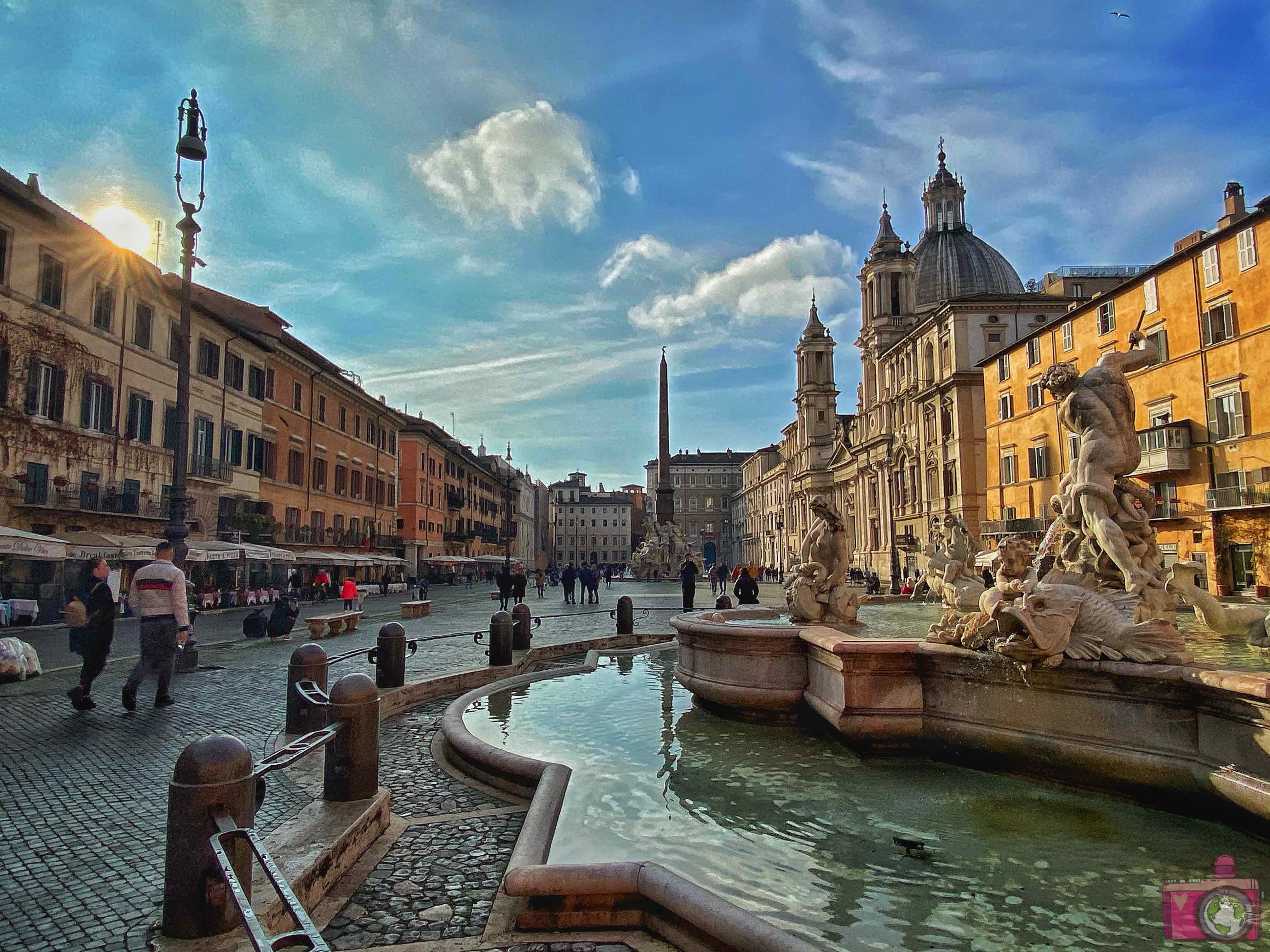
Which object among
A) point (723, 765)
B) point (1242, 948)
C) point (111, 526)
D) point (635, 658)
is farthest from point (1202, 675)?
point (111, 526)

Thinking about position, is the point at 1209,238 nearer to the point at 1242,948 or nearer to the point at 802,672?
the point at 802,672

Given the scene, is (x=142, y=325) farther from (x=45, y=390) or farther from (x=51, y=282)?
(x=45, y=390)

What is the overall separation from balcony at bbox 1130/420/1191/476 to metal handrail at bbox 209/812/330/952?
29627 mm

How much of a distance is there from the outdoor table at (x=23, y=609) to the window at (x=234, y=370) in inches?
513

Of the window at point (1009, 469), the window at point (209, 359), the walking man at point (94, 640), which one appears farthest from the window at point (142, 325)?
the window at point (1009, 469)

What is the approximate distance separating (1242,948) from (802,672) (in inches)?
148

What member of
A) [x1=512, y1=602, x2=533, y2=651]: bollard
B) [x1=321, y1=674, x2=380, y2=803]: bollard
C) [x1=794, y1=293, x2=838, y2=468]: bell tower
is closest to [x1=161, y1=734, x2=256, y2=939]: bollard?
[x1=321, y1=674, x2=380, y2=803]: bollard

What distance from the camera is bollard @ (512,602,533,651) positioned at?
38.9ft

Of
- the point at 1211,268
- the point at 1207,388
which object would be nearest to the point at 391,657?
the point at 1207,388

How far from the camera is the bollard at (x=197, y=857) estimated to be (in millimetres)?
2812

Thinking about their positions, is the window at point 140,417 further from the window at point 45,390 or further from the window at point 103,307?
the window at point 45,390

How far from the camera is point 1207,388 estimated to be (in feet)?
85.1

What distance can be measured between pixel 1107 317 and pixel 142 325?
35417mm

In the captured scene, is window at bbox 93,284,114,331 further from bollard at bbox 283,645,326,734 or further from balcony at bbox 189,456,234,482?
bollard at bbox 283,645,326,734
